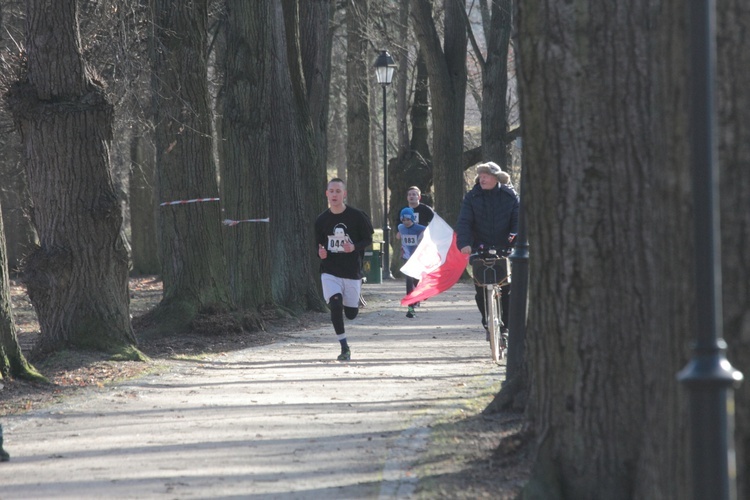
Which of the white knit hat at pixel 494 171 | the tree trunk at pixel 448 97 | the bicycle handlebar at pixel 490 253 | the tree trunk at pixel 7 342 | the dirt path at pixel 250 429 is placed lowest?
the dirt path at pixel 250 429

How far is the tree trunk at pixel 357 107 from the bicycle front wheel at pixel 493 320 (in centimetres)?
1780

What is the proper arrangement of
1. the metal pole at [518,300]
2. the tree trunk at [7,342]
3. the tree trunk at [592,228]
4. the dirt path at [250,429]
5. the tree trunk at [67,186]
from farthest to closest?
the tree trunk at [67,186] < the tree trunk at [7,342] < the metal pole at [518,300] < the dirt path at [250,429] < the tree trunk at [592,228]

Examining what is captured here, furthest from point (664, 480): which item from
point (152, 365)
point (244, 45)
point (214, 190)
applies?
point (244, 45)

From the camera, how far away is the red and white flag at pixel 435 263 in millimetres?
14594

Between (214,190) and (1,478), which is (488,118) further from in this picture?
(1,478)

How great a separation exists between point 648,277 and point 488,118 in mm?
22602


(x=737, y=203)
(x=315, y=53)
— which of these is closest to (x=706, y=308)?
(x=737, y=203)

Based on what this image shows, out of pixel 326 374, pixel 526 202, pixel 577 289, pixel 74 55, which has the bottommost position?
pixel 326 374

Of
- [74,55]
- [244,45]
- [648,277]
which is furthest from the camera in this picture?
[244,45]

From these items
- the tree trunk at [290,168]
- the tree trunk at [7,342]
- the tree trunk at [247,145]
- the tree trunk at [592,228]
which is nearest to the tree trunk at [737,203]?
the tree trunk at [592,228]

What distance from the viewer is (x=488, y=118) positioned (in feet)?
91.8

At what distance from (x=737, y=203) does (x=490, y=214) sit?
874cm

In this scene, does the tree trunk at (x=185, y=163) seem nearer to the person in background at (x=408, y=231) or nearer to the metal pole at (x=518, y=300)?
the person in background at (x=408, y=231)

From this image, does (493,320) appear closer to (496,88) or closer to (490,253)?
(490,253)
